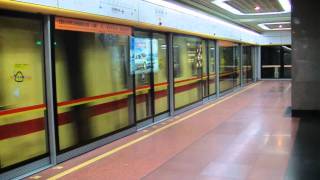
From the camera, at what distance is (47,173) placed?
5.04 meters

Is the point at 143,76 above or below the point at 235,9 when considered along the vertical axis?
below

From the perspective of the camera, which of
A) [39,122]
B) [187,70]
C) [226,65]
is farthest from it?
[226,65]

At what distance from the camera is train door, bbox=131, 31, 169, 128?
796cm

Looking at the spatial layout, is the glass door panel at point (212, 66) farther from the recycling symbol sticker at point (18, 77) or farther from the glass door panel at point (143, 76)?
the recycling symbol sticker at point (18, 77)

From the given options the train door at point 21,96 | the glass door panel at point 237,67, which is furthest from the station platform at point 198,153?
the glass door panel at point 237,67

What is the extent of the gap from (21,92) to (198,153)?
2678 millimetres

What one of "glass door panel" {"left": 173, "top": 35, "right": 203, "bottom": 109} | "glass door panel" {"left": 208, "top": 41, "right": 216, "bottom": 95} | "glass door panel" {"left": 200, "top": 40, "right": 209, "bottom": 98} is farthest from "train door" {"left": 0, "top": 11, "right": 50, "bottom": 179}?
"glass door panel" {"left": 208, "top": 41, "right": 216, "bottom": 95}

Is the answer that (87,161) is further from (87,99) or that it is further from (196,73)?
(196,73)

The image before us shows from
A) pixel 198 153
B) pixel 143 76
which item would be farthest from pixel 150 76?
pixel 198 153

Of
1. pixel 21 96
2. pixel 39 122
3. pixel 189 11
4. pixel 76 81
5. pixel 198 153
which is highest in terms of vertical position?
pixel 189 11

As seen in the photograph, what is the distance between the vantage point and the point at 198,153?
5.94 meters

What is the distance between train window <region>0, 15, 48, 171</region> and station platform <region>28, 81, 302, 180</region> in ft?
1.30

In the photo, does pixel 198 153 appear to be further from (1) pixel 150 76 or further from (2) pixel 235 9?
(2) pixel 235 9

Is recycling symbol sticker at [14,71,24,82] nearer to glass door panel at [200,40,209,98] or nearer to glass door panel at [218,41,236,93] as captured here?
glass door panel at [200,40,209,98]
